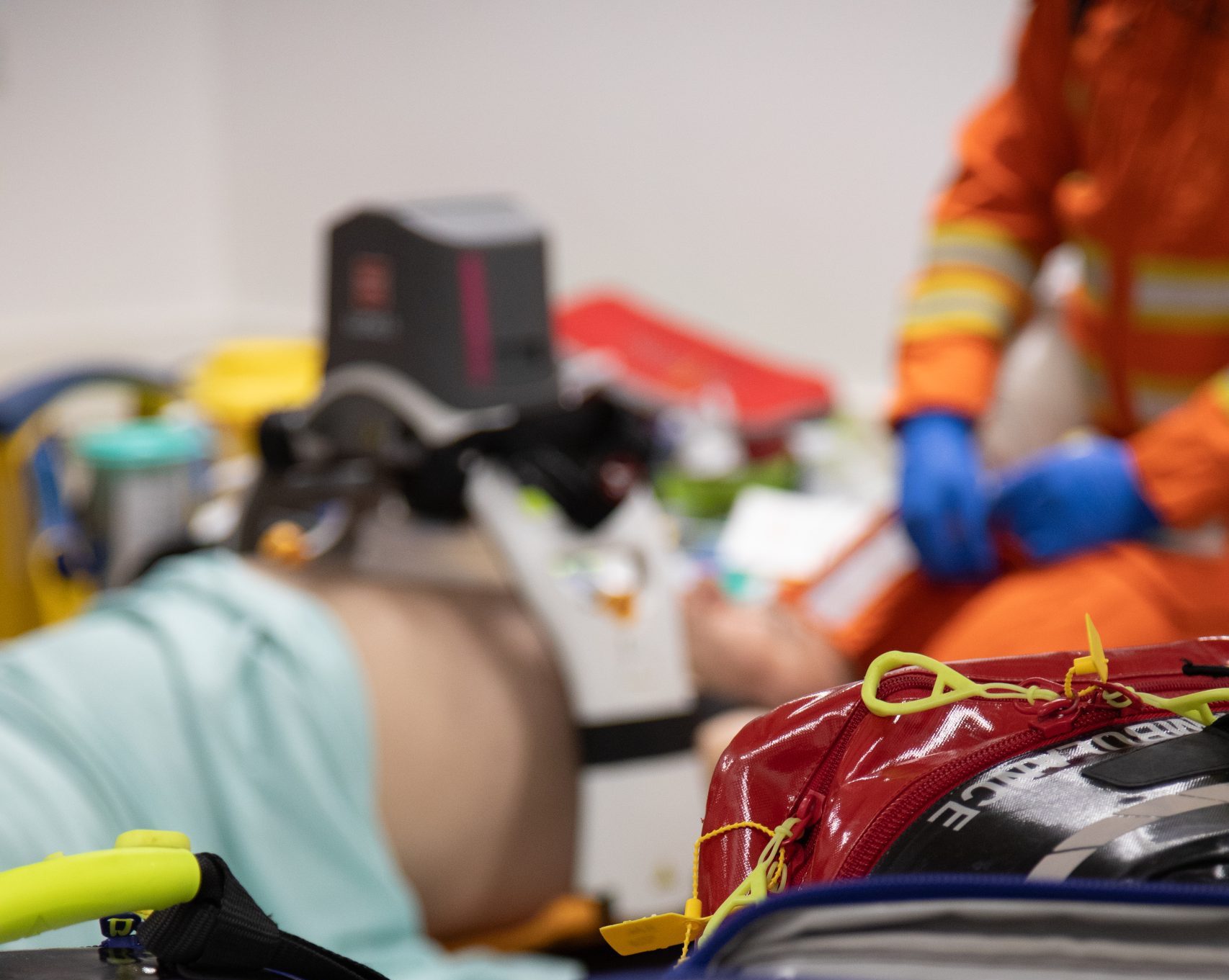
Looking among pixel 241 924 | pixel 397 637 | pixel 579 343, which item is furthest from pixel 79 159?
pixel 241 924

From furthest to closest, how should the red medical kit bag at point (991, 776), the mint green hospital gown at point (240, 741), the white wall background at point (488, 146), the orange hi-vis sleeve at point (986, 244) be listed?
the white wall background at point (488, 146), the orange hi-vis sleeve at point (986, 244), the mint green hospital gown at point (240, 741), the red medical kit bag at point (991, 776)

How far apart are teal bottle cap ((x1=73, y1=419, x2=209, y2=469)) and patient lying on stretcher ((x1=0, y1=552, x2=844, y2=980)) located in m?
0.62

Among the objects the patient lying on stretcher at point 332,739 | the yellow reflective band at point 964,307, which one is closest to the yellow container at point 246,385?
the patient lying on stretcher at point 332,739

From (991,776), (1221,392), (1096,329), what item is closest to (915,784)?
(991,776)

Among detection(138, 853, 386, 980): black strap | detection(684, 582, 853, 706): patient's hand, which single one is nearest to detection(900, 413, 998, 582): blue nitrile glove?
detection(684, 582, 853, 706): patient's hand

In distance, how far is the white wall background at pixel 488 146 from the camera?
2443 mm

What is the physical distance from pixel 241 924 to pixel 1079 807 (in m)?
0.24

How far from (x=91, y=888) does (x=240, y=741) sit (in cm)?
63

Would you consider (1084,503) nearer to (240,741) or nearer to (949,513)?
(949,513)

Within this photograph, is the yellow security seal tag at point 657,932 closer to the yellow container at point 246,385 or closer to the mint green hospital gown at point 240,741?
the mint green hospital gown at point 240,741

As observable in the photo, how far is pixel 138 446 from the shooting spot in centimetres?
178

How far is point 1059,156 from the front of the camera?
129 centimetres

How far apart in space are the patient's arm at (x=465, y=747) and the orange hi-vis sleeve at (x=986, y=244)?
46 cm

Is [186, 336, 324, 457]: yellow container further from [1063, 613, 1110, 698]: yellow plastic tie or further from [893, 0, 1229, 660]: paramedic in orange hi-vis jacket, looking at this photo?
[1063, 613, 1110, 698]: yellow plastic tie
